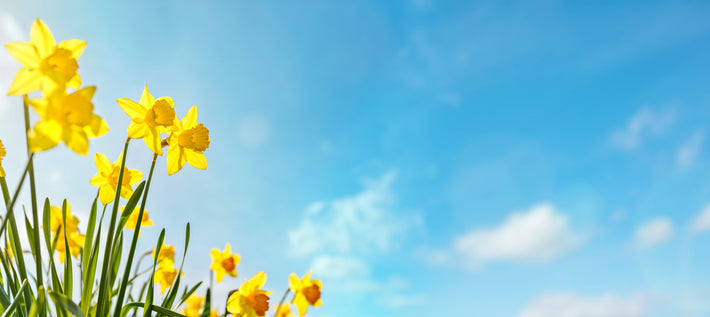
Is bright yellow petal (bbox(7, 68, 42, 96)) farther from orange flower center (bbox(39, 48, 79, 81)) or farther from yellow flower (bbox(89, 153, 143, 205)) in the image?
yellow flower (bbox(89, 153, 143, 205))

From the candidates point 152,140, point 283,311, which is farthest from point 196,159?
point 283,311

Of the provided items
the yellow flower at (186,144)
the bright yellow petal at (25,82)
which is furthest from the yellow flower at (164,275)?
the bright yellow petal at (25,82)

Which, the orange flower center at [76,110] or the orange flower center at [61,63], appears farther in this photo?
the orange flower center at [61,63]

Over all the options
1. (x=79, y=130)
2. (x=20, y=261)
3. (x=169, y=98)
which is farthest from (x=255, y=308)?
(x=79, y=130)

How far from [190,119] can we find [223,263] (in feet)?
6.64

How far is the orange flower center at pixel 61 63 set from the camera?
1.37 m

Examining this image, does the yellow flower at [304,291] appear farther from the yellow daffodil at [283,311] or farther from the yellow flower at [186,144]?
the yellow flower at [186,144]

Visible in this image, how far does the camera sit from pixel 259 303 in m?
2.51

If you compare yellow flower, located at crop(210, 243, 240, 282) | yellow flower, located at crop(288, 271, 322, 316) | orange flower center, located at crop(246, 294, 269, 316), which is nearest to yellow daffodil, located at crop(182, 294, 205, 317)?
yellow flower, located at crop(210, 243, 240, 282)

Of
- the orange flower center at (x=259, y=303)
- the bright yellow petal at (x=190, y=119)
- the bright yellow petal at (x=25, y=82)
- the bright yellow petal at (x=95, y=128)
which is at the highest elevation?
the bright yellow petal at (x=190, y=119)

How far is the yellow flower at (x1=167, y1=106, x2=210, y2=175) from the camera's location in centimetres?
189

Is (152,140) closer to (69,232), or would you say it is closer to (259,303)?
(259,303)

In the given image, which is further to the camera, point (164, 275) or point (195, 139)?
point (164, 275)

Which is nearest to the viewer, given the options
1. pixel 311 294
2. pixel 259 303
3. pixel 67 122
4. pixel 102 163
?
pixel 67 122
